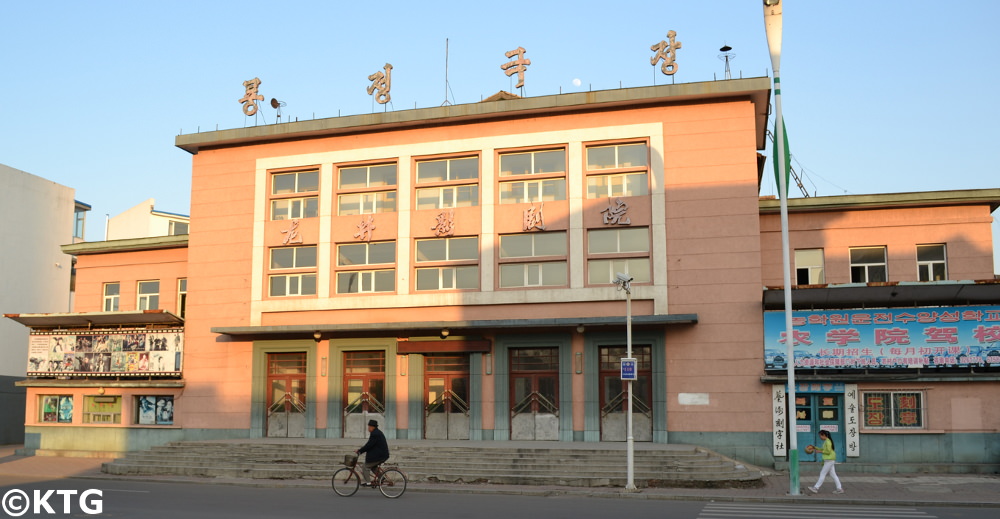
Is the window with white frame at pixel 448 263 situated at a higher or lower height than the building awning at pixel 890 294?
higher

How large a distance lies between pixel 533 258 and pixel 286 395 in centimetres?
1081

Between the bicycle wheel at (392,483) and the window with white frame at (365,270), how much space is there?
10.8m

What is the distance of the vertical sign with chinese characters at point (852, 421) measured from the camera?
27.2 m

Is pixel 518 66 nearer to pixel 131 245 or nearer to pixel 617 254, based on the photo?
pixel 617 254

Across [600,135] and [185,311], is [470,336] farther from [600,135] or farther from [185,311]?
[185,311]

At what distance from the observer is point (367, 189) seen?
33.0 metres

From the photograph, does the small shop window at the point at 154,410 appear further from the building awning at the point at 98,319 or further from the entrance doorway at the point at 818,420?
the entrance doorway at the point at 818,420

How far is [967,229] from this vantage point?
2894 cm

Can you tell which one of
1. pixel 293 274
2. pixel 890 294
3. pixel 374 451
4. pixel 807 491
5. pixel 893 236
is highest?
pixel 893 236

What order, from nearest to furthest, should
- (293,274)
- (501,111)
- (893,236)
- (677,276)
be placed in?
(677,276), (893,236), (501,111), (293,274)

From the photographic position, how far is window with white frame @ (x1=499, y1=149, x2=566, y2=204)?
102ft

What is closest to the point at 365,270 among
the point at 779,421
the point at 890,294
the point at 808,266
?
the point at 779,421

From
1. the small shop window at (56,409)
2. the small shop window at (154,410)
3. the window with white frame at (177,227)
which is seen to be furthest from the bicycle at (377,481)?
the window with white frame at (177,227)

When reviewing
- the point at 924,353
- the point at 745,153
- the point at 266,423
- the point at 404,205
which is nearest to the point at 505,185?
the point at 404,205
